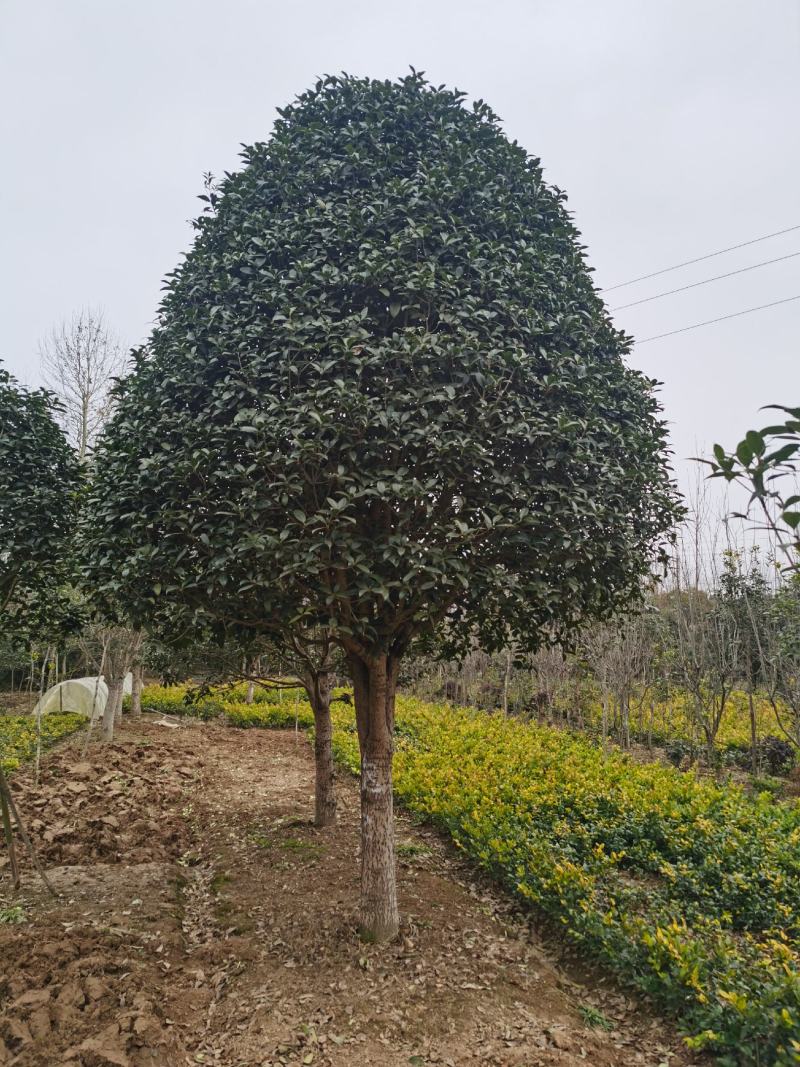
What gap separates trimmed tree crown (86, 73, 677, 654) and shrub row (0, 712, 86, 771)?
882cm

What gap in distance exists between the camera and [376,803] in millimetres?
4508

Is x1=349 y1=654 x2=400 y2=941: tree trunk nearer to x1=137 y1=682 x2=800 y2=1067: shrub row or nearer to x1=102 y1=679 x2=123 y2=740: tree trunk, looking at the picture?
x1=137 y1=682 x2=800 y2=1067: shrub row

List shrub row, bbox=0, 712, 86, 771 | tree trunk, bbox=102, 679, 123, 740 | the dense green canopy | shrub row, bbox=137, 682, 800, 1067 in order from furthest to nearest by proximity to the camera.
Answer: tree trunk, bbox=102, 679, 123, 740
shrub row, bbox=0, 712, 86, 771
the dense green canopy
shrub row, bbox=137, 682, 800, 1067

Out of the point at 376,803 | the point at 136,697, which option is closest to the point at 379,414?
the point at 376,803

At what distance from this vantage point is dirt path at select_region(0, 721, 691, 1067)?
3402 millimetres

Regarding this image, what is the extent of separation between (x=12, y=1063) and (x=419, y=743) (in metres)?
8.11

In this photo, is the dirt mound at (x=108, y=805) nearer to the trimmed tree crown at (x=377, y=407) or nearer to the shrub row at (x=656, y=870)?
the shrub row at (x=656, y=870)

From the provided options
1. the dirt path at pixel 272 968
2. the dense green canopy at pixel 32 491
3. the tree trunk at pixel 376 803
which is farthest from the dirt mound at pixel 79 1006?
the dense green canopy at pixel 32 491

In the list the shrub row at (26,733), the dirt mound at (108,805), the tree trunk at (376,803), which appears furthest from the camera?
the shrub row at (26,733)

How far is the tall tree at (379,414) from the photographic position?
355cm

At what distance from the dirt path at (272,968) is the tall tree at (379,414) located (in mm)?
594

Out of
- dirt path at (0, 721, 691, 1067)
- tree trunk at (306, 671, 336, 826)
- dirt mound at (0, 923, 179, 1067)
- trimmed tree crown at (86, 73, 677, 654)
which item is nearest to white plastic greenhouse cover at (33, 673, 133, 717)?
dirt path at (0, 721, 691, 1067)

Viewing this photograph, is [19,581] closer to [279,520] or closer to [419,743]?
[279,520]

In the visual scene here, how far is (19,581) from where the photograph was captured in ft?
19.6
